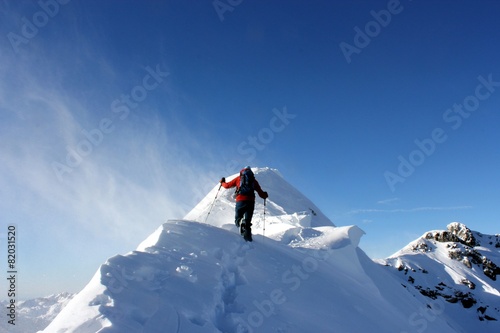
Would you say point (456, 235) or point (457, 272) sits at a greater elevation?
point (456, 235)

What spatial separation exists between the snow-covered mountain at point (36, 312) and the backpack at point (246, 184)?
724 centimetres

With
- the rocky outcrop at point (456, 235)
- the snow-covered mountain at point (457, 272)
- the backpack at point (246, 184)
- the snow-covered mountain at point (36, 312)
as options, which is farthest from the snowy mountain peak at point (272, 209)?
the rocky outcrop at point (456, 235)

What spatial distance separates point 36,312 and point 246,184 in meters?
8.05

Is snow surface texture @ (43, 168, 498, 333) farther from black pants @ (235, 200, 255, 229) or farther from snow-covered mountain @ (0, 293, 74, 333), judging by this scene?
snow-covered mountain @ (0, 293, 74, 333)

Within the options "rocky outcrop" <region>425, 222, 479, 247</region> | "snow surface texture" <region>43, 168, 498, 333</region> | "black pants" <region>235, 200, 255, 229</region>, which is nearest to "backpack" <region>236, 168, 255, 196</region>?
"black pants" <region>235, 200, 255, 229</region>

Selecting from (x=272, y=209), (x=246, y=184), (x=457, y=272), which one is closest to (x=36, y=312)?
Result: (x=246, y=184)

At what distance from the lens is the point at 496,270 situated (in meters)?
47.2

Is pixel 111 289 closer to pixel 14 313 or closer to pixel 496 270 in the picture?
pixel 14 313

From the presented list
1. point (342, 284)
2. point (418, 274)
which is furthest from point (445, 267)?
point (342, 284)

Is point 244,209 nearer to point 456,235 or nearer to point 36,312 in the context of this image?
point 36,312

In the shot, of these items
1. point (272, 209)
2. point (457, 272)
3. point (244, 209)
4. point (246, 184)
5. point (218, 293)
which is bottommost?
point (218, 293)

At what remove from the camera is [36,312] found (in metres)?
9.70

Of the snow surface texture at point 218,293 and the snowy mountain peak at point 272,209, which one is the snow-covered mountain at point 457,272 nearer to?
the snowy mountain peak at point 272,209

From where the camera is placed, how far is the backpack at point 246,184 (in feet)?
39.0
